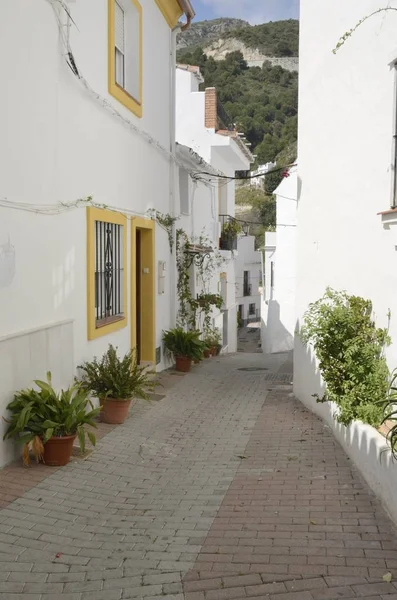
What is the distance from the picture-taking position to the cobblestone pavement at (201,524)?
4.20 metres

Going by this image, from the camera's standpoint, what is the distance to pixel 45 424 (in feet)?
20.4

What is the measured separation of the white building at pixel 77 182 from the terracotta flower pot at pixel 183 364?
2.40ft

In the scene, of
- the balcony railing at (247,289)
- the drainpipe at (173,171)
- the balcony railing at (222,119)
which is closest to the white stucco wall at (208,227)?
the drainpipe at (173,171)

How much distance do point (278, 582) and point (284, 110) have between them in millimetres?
69662

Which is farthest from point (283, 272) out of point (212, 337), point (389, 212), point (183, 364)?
point (389, 212)

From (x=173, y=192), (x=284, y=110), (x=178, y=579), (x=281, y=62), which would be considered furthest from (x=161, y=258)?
(x=281, y=62)

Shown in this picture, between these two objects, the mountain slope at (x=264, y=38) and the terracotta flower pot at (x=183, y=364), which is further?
the mountain slope at (x=264, y=38)

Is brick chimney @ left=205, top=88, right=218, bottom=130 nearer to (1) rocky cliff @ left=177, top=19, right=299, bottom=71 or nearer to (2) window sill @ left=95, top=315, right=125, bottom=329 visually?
(2) window sill @ left=95, top=315, right=125, bottom=329

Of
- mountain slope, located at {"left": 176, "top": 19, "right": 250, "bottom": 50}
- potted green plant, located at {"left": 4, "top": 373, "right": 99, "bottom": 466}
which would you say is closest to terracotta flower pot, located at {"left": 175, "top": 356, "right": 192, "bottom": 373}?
potted green plant, located at {"left": 4, "top": 373, "right": 99, "bottom": 466}

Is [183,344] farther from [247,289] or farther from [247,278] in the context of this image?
[247,289]

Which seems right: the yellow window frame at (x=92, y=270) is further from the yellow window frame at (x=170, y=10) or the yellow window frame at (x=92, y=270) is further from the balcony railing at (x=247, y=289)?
the balcony railing at (x=247, y=289)

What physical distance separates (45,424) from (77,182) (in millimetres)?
3400

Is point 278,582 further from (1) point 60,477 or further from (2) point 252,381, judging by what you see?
(2) point 252,381

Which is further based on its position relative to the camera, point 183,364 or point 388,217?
point 183,364
